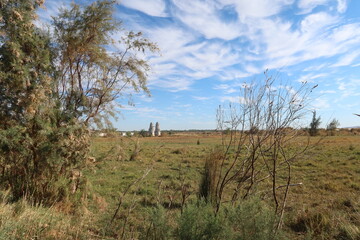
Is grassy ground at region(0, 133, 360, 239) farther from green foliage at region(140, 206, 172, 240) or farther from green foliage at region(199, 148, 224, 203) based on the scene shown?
green foliage at region(199, 148, 224, 203)

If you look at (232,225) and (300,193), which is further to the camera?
(300,193)

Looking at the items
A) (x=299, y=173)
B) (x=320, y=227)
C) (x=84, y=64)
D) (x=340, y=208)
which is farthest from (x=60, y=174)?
(x=299, y=173)

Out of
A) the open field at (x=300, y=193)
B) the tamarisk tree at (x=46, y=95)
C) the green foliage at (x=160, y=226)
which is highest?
the tamarisk tree at (x=46, y=95)

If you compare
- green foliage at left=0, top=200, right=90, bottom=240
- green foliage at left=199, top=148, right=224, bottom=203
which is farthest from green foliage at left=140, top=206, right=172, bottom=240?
green foliage at left=199, top=148, right=224, bottom=203

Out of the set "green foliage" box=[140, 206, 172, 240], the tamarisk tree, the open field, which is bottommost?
the open field

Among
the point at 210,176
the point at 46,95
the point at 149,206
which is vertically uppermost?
the point at 46,95

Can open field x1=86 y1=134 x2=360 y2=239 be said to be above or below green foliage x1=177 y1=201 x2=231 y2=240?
below

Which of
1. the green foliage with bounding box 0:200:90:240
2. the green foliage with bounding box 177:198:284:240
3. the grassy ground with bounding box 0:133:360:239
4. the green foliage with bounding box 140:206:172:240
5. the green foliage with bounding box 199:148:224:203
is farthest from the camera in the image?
the green foliage with bounding box 199:148:224:203

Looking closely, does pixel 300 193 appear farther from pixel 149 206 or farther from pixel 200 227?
pixel 200 227

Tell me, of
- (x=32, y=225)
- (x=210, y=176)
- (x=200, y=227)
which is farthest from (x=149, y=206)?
(x=200, y=227)

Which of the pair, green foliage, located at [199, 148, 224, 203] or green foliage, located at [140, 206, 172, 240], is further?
green foliage, located at [199, 148, 224, 203]

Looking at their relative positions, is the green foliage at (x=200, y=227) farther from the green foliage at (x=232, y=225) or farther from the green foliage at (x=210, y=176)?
the green foliage at (x=210, y=176)

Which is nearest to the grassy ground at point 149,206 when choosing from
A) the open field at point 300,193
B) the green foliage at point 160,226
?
the open field at point 300,193

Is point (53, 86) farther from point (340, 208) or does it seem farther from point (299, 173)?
point (299, 173)
